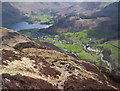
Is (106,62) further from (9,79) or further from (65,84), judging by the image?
(9,79)

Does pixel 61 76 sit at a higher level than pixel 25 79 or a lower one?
lower

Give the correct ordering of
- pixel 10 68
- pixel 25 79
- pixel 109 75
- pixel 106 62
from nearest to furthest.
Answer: pixel 25 79
pixel 10 68
pixel 109 75
pixel 106 62

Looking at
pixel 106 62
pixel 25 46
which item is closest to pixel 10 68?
pixel 25 46

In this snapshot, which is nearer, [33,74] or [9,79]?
[9,79]

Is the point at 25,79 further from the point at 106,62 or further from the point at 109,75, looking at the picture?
the point at 106,62

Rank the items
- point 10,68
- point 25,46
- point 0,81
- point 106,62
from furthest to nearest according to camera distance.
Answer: point 106,62 → point 25,46 → point 10,68 → point 0,81

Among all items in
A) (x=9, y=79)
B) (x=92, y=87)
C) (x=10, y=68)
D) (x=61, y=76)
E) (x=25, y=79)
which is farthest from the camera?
(x=61, y=76)

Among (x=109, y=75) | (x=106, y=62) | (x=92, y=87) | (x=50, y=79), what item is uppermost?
(x=50, y=79)

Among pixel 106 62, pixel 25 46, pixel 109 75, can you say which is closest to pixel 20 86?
pixel 109 75

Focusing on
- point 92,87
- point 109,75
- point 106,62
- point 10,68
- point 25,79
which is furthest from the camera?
point 106,62
